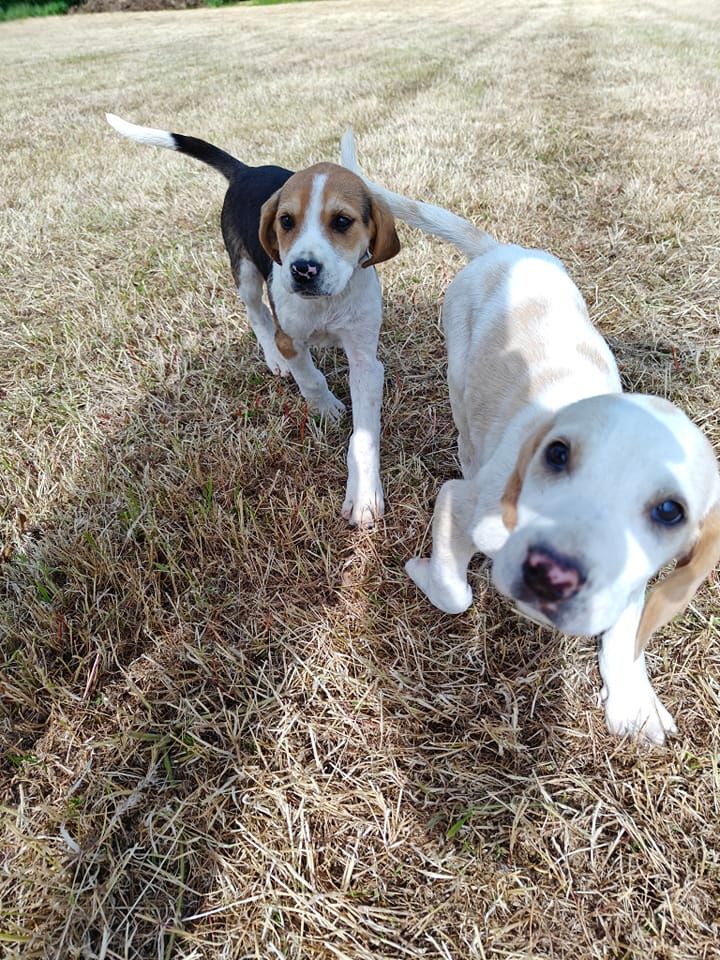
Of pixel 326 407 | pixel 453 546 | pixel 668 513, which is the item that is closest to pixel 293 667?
pixel 453 546

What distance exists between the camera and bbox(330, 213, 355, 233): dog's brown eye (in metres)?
2.66

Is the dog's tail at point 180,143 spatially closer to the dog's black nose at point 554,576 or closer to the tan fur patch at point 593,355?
the tan fur patch at point 593,355

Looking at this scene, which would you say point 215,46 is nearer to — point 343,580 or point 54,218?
point 54,218

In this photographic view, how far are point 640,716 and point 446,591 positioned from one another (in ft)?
2.36

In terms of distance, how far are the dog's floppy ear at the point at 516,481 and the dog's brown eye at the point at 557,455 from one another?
0.21ft

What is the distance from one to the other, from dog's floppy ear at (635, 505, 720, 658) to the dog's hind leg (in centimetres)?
233

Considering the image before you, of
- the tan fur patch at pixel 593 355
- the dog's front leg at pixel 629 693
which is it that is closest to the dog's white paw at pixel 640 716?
the dog's front leg at pixel 629 693

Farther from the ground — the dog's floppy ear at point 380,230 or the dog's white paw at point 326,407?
the dog's floppy ear at point 380,230

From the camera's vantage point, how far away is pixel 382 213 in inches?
109

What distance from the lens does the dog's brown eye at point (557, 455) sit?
147cm

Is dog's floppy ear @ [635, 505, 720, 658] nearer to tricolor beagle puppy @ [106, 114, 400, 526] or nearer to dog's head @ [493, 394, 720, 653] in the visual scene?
dog's head @ [493, 394, 720, 653]

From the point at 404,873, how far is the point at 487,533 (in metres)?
0.97

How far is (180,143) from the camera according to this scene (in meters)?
3.69

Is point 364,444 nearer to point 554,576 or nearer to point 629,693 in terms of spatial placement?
point 629,693
